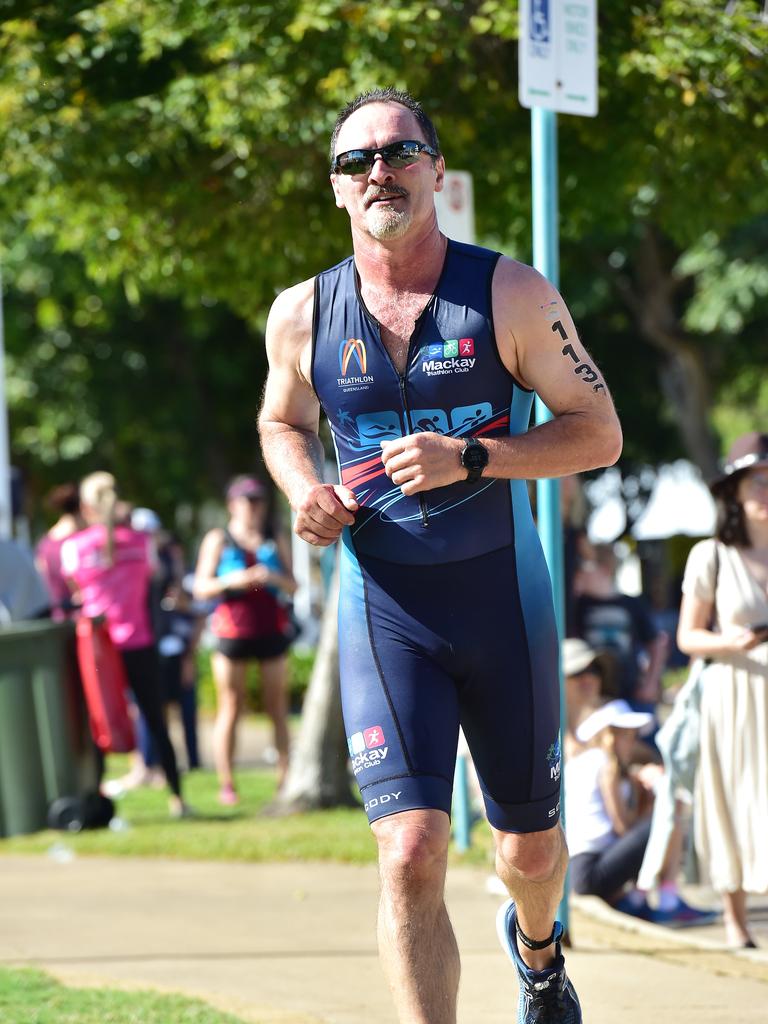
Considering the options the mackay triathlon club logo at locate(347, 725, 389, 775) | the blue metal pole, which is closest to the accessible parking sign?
the blue metal pole

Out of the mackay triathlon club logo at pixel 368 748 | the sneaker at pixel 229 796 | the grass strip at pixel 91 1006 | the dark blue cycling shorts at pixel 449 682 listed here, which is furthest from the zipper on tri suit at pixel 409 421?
the sneaker at pixel 229 796

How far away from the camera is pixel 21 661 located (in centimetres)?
976

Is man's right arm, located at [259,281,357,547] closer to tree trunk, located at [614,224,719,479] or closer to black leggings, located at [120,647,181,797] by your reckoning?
black leggings, located at [120,647,181,797]

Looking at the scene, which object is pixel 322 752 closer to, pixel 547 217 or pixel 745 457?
pixel 745 457

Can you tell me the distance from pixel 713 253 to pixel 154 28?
1398 centimetres

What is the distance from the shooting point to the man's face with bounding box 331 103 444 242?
4047 mm

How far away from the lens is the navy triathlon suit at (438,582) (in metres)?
4.02

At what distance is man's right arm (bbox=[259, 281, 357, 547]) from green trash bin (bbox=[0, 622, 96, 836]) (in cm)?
569

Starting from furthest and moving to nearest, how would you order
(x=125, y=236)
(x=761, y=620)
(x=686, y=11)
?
1. (x=125, y=236)
2. (x=686, y=11)
3. (x=761, y=620)

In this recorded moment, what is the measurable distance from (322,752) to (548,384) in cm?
644

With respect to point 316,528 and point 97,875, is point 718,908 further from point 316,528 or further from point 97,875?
point 316,528

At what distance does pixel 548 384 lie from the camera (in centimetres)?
405

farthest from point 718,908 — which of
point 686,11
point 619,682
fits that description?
point 686,11

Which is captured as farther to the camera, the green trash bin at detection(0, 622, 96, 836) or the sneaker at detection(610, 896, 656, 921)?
the green trash bin at detection(0, 622, 96, 836)
